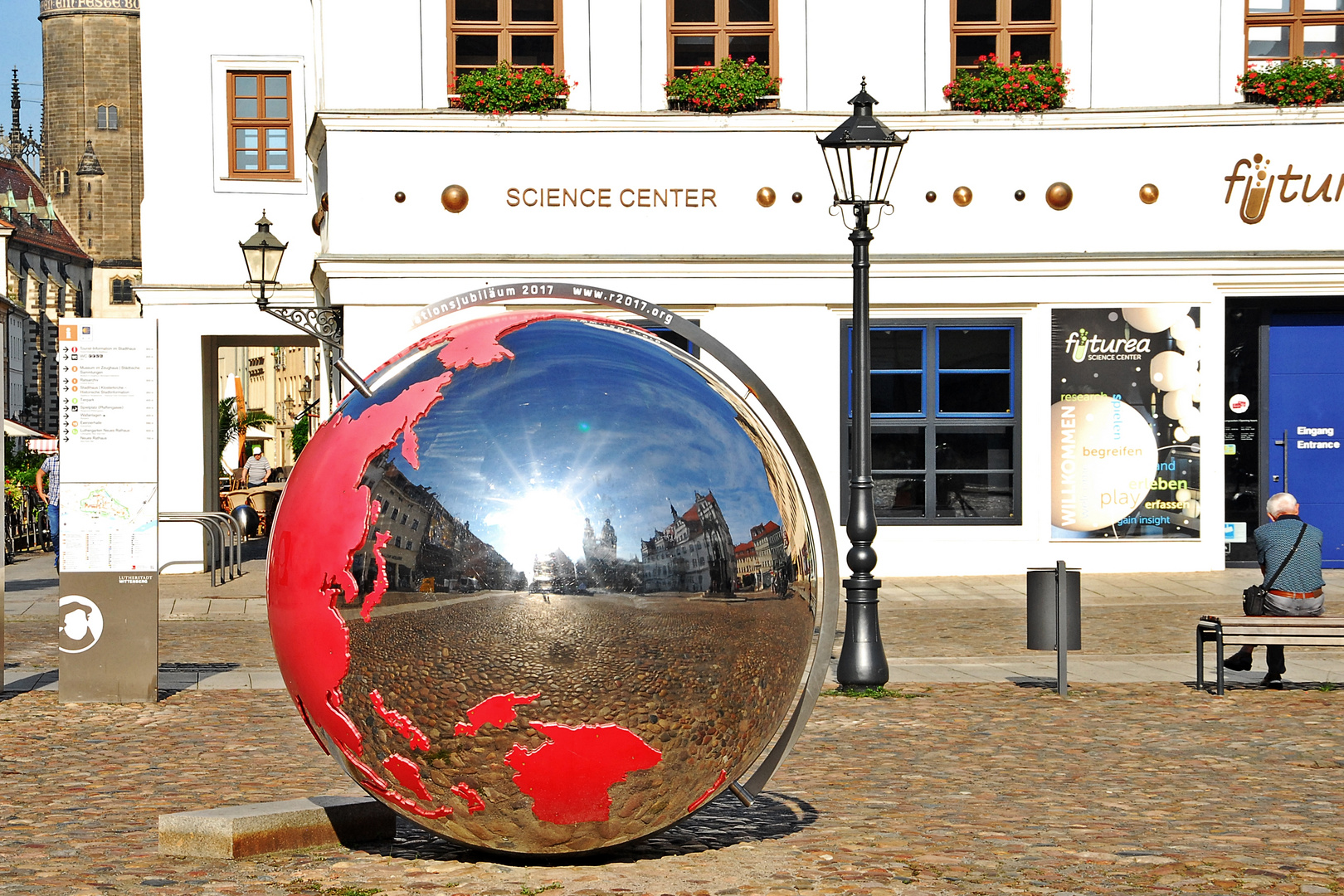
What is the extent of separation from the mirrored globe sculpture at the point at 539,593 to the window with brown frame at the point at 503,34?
1510 centimetres

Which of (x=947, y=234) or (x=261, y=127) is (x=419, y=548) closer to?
(x=947, y=234)

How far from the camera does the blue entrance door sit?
20344mm

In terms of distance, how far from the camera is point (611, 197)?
65.7ft

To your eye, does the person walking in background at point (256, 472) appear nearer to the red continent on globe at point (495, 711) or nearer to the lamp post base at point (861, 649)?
the lamp post base at point (861, 649)

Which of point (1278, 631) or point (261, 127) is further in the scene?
point (261, 127)

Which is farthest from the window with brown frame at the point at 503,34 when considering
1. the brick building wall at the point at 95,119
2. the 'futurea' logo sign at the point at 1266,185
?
the brick building wall at the point at 95,119

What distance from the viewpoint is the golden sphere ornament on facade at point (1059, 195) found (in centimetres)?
2008

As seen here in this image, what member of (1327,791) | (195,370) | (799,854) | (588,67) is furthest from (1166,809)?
(195,370)

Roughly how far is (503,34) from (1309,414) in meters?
11.5

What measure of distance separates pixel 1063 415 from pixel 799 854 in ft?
48.1

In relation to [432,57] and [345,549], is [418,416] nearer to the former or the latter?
[345,549]

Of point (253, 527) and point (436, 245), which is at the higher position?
point (436, 245)

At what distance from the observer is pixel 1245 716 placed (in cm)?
1020

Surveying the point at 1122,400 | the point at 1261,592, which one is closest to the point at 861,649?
the point at 1261,592
